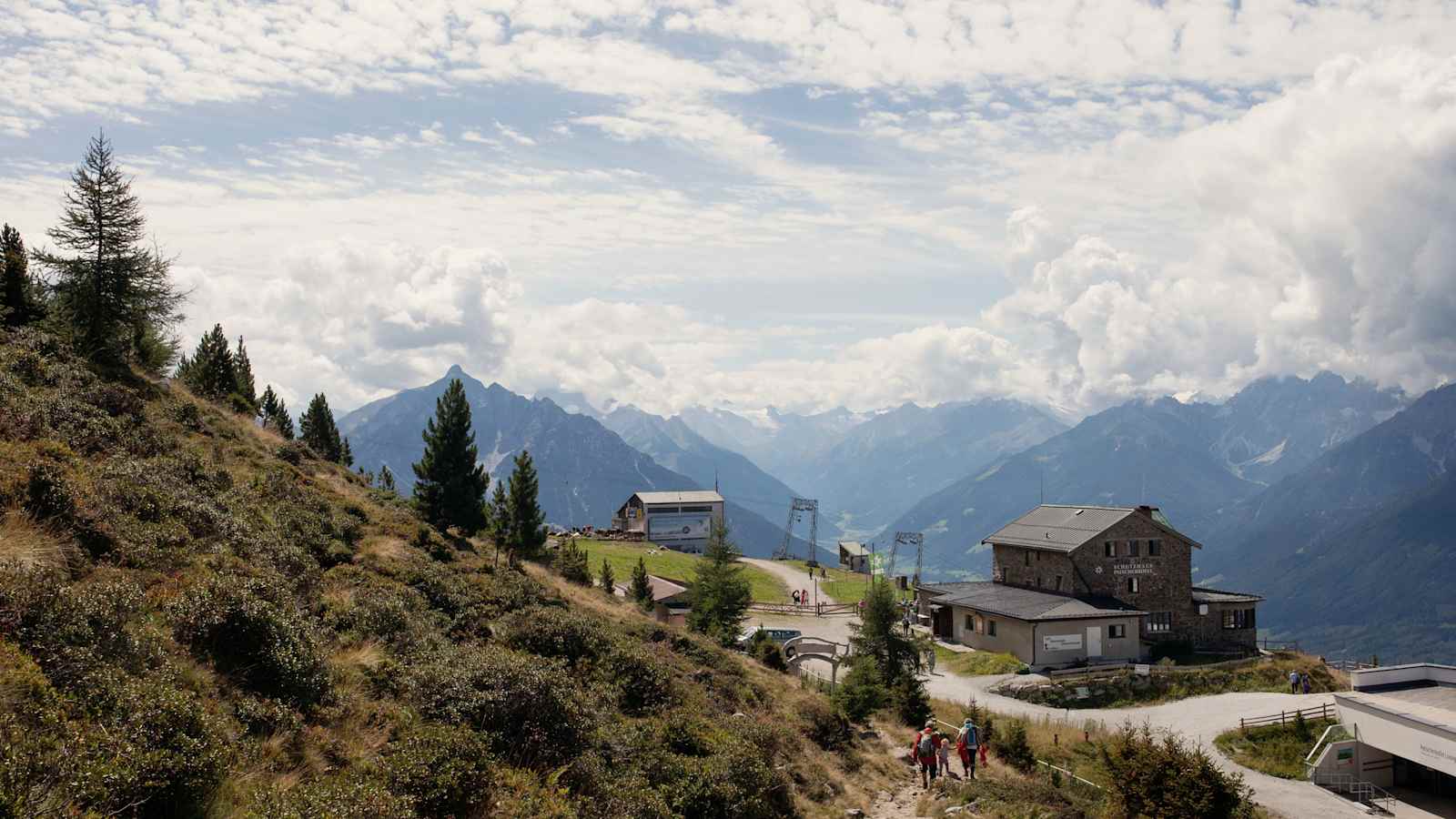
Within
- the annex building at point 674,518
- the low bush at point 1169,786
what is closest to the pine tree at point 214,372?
the low bush at point 1169,786

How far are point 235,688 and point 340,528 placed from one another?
16.0 meters

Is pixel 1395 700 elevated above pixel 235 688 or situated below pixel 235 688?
below

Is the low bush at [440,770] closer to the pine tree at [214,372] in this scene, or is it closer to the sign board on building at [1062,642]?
the pine tree at [214,372]

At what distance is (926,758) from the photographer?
24.2 meters

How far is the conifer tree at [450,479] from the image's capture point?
144 feet

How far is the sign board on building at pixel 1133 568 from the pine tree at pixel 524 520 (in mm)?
41775

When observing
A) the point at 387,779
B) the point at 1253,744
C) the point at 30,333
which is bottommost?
the point at 1253,744

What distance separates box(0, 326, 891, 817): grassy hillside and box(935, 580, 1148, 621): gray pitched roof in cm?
3315

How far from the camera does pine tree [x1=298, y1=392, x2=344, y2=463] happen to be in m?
68.1

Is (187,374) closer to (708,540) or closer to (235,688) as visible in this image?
(708,540)

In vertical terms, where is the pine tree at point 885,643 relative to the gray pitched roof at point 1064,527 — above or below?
below

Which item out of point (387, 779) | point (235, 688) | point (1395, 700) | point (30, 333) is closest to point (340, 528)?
point (30, 333)

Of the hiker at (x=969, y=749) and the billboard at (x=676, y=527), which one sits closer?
the hiker at (x=969, y=749)

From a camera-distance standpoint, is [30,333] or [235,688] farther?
[30,333]
